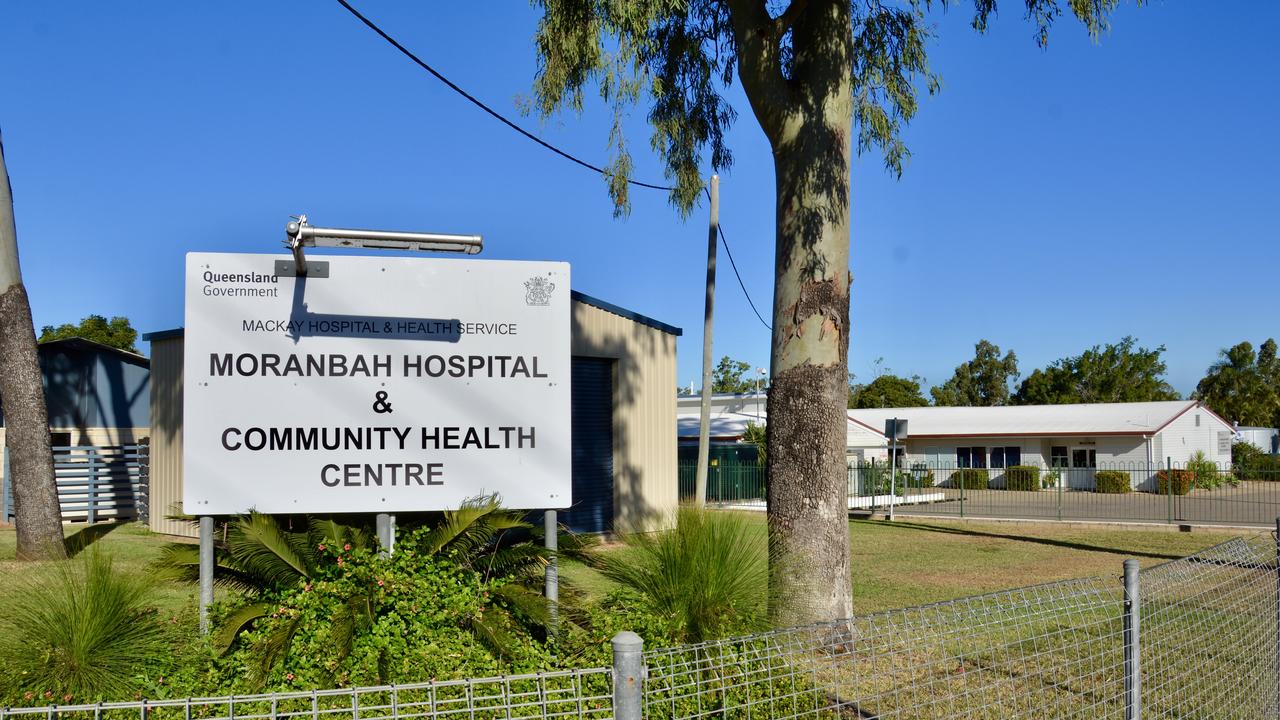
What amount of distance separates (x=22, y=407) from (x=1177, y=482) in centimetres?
3950

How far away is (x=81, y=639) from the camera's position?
14.3 feet

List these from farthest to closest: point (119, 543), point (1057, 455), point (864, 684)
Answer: point (1057, 455) → point (119, 543) → point (864, 684)

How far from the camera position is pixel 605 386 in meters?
19.4

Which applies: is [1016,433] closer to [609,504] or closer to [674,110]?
[609,504]

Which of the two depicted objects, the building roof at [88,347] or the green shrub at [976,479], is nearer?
the building roof at [88,347]

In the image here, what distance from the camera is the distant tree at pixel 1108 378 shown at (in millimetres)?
72125

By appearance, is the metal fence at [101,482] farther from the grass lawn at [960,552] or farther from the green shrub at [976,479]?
the green shrub at [976,479]

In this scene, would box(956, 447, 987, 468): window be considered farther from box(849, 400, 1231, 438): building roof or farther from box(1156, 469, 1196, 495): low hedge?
box(1156, 469, 1196, 495): low hedge

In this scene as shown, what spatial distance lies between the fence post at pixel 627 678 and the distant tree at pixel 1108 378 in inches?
2936

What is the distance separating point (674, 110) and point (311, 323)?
680 centimetres

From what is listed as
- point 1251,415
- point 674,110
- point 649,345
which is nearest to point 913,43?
point 674,110

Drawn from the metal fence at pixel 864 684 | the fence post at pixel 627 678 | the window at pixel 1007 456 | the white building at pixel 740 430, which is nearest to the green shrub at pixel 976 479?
the window at pixel 1007 456

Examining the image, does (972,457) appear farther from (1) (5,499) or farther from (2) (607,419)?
(1) (5,499)

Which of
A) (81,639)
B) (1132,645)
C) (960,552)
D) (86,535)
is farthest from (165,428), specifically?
(1132,645)
